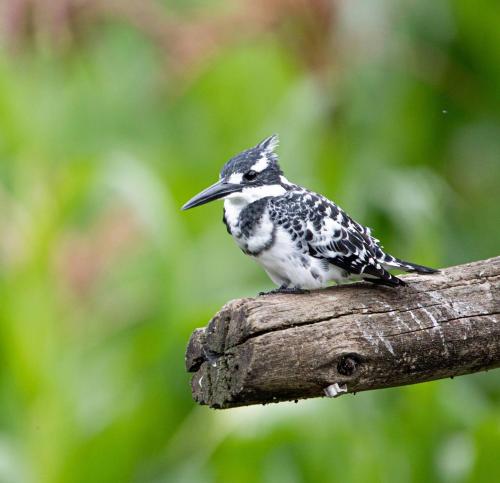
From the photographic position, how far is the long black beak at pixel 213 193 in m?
3.20

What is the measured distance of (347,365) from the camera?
8.62 ft

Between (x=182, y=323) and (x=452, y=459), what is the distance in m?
1.18

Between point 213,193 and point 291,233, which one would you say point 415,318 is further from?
point 213,193

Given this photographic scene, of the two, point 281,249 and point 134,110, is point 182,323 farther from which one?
point 134,110

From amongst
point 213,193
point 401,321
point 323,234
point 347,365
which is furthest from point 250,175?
point 347,365

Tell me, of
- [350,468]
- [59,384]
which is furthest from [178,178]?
[350,468]

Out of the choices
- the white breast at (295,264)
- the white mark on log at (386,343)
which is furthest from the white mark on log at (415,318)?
the white breast at (295,264)

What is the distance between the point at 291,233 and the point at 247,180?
22cm

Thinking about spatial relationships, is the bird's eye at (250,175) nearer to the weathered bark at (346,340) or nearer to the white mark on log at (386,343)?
the weathered bark at (346,340)

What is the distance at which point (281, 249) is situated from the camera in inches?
125

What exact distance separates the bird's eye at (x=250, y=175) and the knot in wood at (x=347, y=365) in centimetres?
83

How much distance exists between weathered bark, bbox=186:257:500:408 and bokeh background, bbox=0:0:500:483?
3.48ft

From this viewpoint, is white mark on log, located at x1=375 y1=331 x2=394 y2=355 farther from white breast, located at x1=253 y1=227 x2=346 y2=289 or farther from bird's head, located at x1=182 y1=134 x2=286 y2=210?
bird's head, located at x1=182 y1=134 x2=286 y2=210

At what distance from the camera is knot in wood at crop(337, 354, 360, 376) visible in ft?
8.59
